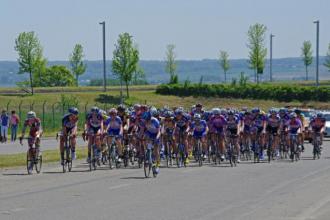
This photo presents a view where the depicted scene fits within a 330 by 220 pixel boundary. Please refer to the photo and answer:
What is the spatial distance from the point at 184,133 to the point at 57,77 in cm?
10976

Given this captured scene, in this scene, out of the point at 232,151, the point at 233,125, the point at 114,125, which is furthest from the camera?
the point at 233,125

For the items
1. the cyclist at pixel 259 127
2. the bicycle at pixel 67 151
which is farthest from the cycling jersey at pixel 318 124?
the bicycle at pixel 67 151

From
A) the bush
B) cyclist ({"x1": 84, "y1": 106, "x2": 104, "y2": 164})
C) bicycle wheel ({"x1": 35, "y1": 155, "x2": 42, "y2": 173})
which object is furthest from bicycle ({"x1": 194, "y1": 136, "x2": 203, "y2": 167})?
the bush

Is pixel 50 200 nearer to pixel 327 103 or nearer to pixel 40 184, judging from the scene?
pixel 40 184

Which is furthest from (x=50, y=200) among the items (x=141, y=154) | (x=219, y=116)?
(x=219, y=116)

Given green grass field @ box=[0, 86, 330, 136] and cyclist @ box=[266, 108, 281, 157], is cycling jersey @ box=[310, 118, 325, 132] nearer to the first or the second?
cyclist @ box=[266, 108, 281, 157]

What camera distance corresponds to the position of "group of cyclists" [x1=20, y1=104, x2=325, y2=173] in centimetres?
2799

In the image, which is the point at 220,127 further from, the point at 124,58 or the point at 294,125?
the point at 124,58

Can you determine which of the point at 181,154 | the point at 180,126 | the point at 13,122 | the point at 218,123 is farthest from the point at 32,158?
the point at 13,122

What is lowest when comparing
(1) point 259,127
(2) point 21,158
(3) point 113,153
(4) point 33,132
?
(2) point 21,158

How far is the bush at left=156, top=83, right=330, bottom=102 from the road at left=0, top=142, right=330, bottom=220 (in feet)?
196

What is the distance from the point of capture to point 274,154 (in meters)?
35.8

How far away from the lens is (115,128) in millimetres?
30109

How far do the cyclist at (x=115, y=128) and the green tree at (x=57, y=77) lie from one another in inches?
4294
